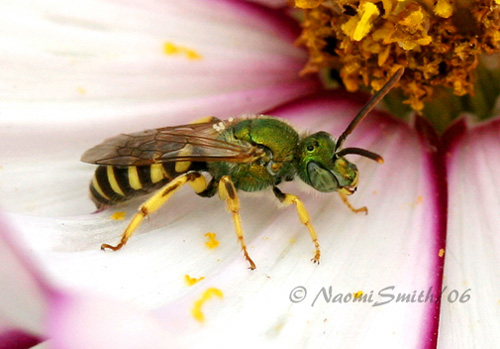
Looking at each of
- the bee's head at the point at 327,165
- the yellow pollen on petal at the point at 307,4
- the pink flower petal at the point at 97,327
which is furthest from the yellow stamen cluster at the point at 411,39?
the pink flower petal at the point at 97,327

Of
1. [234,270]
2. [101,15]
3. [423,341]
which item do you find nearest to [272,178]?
[234,270]

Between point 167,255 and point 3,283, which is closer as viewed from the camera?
point 3,283

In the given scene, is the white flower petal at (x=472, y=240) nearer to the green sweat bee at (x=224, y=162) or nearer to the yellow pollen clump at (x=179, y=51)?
the green sweat bee at (x=224, y=162)

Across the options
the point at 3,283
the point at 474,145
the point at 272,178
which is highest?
the point at 474,145

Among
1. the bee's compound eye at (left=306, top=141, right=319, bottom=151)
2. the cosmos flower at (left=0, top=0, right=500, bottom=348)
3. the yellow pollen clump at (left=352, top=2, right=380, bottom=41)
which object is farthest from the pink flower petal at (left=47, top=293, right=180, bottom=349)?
the yellow pollen clump at (left=352, top=2, right=380, bottom=41)

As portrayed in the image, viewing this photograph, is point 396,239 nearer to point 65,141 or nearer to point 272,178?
point 272,178

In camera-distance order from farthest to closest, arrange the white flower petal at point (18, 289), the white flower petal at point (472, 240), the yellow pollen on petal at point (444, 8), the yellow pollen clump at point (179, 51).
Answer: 1. the yellow pollen clump at point (179, 51)
2. the yellow pollen on petal at point (444, 8)
3. the white flower petal at point (472, 240)
4. the white flower petal at point (18, 289)

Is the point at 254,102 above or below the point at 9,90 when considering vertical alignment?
above
